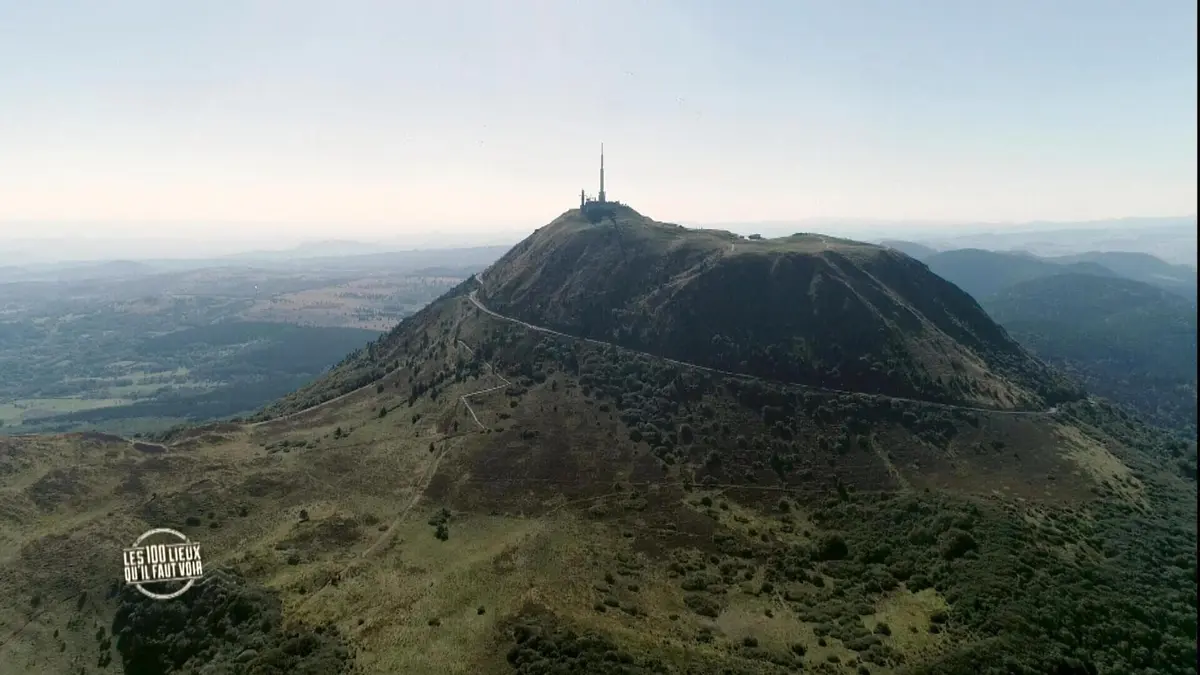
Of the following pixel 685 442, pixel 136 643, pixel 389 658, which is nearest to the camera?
pixel 389 658

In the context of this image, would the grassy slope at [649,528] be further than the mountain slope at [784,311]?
No

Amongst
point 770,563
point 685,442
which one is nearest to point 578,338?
point 685,442

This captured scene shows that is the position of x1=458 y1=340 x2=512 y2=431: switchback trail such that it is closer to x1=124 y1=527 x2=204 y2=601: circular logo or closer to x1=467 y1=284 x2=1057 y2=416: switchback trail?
x1=467 y1=284 x2=1057 y2=416: switchback trail

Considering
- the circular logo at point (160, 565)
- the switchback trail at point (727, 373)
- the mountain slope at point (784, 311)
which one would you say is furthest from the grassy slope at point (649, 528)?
the mountain slope at point (784, 311)

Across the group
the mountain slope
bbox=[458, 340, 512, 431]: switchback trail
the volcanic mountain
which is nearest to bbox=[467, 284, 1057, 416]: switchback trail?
the volcanic mountain

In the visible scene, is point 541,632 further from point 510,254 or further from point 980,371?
point 510,254

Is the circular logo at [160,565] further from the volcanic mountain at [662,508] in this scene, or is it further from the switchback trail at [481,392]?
the switchback trail at [481,392]
